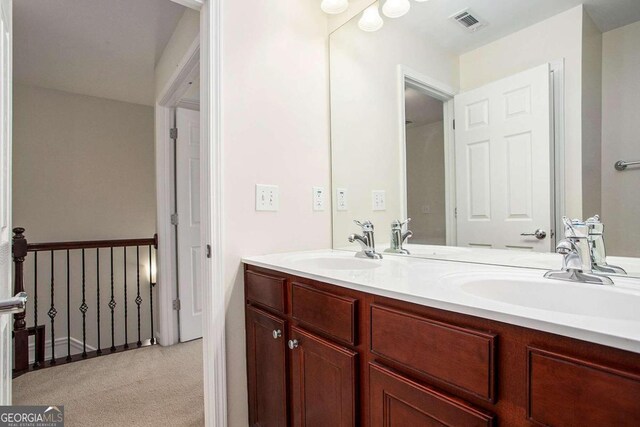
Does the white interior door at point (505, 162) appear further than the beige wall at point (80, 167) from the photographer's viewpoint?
No

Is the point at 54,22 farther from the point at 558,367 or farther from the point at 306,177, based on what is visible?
the point at 558,367

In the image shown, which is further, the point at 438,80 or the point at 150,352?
the point at 150,352

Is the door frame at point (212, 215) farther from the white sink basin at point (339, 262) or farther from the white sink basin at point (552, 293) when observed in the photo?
the white sink basin at point (552, 293)

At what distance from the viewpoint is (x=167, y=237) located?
8.94 feet

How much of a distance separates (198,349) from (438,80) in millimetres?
2514

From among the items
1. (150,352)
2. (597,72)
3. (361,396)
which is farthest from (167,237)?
(597,72)

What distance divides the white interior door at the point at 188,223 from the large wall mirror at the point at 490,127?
158 cm

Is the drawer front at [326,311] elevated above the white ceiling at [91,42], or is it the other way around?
the white ceiling at [91,42]

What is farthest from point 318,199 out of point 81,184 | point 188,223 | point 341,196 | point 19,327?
point 81,184

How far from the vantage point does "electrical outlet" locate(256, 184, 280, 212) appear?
152 centimetres

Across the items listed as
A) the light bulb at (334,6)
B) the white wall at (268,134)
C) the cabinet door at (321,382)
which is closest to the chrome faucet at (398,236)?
the white wall at (268,134)

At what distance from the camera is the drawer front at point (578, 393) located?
0.46 meters

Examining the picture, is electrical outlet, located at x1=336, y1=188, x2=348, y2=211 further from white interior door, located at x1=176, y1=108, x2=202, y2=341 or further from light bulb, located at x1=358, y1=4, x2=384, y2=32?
white interior door, located at x1=176, y1=108, x2=202, y2=341

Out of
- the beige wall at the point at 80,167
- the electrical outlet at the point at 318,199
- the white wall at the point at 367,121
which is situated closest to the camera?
the white wall at the point at 367,121
